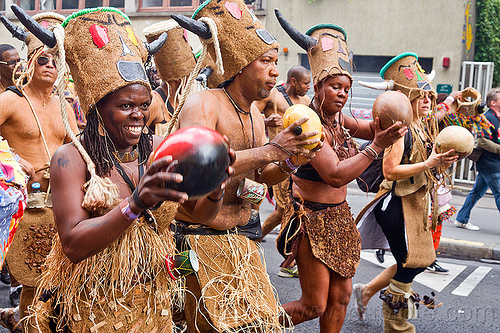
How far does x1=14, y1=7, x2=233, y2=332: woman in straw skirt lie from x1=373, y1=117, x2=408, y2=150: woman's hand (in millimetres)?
1415

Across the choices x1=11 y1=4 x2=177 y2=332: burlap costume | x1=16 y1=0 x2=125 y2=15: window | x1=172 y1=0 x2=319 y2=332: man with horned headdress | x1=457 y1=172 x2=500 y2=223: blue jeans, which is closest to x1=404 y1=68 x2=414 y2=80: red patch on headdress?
x1=172 y1=0 x2=319 y2=332: man with horned headdress

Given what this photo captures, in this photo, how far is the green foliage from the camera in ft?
45.8

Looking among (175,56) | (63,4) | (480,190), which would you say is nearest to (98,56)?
(175,56)

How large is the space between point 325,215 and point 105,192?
2.05 metres

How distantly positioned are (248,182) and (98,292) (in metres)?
1.10

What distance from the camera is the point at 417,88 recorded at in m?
4.79

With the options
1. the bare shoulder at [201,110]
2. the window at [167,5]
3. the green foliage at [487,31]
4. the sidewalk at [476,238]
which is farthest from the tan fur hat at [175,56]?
the window at [167,5]

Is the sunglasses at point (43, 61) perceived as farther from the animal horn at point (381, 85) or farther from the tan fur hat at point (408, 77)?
the tan fur hat at point (408, 77)

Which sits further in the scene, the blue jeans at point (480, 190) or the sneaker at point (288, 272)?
the blue jeans at point (480, 190)

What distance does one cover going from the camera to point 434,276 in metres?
6.68

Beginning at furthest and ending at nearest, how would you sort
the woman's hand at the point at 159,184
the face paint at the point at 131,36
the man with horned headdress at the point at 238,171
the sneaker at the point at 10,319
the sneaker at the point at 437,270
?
the sneaker at the point at 437,270, the sneaker at the point at 10,319, the man with horned headdress at the point at 238,171, the face paint at the point at 131,36, the woman's hand at the point at 159,184

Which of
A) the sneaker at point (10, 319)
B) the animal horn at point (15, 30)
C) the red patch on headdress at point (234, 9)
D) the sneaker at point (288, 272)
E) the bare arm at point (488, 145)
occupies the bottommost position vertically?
the sneaker at point (288, 272)

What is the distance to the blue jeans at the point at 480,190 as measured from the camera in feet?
28.4

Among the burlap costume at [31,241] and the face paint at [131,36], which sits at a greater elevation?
the face paint at [131,36]
